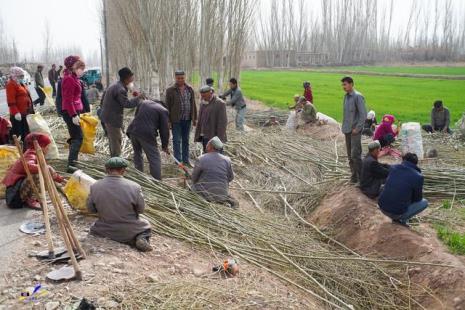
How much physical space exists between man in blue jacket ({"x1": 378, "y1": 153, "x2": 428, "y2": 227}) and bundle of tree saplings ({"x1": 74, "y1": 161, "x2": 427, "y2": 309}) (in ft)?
2.40

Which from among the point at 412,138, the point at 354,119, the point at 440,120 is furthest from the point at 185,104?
the point at 440,120

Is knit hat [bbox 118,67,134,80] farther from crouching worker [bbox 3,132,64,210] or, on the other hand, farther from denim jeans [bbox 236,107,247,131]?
denim jeans [bbox 236,107,247,131]

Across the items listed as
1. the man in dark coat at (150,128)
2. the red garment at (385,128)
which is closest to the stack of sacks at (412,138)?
the red garment at (385,128)

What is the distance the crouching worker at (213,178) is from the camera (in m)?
6.38

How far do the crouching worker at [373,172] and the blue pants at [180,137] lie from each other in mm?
3286

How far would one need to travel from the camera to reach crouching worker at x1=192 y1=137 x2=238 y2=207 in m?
6.38

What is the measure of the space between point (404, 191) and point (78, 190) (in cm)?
398

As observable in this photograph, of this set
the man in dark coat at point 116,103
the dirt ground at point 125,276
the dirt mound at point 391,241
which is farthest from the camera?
the man in dark coat at point 116,103

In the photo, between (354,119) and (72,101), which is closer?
(72,101)

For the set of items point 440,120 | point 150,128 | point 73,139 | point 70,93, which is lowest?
point 440,120

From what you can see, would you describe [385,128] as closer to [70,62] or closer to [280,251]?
[280,251]

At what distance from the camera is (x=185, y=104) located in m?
8.16

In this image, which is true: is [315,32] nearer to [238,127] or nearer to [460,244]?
[238,127]

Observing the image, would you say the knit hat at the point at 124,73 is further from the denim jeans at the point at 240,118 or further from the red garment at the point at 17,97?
the denim jeans at the point at 240,118
